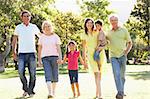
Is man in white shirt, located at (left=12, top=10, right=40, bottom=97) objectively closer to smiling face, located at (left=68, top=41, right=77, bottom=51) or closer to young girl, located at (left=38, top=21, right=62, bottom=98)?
young girl, located at (left=38, top=21, right=62, bottom=98)

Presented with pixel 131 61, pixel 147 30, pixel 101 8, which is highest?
pixel 101 8

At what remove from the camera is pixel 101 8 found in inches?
2689

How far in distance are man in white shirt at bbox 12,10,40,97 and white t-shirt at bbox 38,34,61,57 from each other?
17.5 inches

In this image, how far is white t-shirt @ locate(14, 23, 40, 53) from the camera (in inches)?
459

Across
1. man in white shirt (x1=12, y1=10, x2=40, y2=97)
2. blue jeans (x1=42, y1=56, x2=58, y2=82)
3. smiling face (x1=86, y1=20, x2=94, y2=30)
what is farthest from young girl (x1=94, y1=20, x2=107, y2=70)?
man in white shirt (x1=12, y1=10, x2=40, y2=97)

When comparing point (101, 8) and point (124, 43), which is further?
point (101, 8)

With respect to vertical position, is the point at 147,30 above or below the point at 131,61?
above

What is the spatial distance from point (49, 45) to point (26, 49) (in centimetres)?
71

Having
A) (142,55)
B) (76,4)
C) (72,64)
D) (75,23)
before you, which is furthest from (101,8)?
(72,64)

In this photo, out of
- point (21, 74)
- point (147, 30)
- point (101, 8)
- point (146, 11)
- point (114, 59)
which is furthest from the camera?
point (101, 8)

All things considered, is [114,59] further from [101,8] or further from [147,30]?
[101,8]

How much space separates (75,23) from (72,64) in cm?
3767

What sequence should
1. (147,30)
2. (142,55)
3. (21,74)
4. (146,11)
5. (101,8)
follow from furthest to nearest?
1. (142,55)
2. (101,8)
3. (147,30)
4. (146,11)
5. (21,74)

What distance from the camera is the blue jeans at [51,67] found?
11.2 metres
